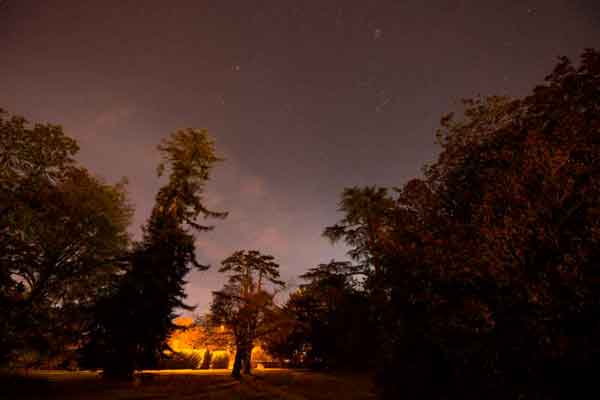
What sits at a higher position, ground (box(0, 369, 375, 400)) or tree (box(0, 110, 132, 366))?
tree (box(0, 110, 132, 366))

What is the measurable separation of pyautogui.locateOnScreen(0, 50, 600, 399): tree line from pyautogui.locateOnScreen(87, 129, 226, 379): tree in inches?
4.1

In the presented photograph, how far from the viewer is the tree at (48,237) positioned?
11664mm

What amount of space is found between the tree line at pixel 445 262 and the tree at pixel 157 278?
11cm

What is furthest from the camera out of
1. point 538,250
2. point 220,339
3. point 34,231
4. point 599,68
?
point 220,339

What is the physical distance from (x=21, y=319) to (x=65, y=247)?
12.1 feet

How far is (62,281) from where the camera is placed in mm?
14852

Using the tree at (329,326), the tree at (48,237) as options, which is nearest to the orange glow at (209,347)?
the tree at (329,326)

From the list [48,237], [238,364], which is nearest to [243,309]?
[238,364]

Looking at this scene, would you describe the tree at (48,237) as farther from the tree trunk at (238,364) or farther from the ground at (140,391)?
the tree trunk at (238,364)

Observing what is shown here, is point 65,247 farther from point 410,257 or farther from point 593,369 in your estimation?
point 593,369

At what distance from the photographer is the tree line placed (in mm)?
5051

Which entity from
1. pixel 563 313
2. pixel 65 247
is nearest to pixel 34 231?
pixel 65 247

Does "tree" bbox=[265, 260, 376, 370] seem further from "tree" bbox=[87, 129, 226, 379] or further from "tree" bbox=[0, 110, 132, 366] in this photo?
"tree" bbox=[0, 110, 132, 366]

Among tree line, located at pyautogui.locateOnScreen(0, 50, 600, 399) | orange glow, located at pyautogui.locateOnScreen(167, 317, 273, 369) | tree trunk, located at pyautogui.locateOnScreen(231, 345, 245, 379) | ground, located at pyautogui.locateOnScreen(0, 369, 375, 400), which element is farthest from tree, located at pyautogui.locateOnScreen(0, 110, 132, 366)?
tree trunk, located at pyautogui.locateOnScreen(231, 345, 245, 379)
